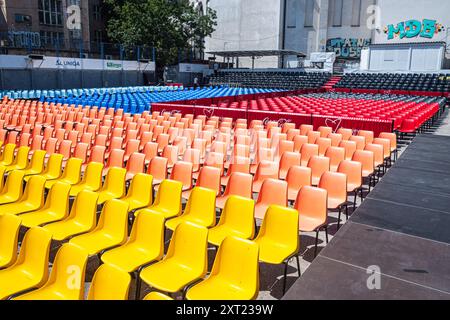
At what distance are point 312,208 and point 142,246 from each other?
2465 mm

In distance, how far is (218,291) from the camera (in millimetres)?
3621

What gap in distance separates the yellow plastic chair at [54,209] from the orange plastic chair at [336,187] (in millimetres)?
4006

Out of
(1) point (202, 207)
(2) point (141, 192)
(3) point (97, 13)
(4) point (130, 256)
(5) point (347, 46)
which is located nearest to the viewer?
(4) point (130, 256)

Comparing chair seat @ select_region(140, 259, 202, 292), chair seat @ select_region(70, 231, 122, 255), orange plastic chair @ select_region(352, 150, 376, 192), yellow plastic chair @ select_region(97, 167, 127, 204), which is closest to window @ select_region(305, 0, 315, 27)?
orange plastic chair @ select_region(352, 150, 376, 192)

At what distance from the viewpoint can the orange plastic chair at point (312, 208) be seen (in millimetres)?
5164

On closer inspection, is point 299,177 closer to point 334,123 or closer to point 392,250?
A: point 392,250

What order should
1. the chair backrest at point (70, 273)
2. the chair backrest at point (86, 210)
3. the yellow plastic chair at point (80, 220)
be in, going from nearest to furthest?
1. the chair backrest at point (70, 273)
2. the yellow plastic chair at point (80, 220)
3. the chair backrest at point (86, 210)

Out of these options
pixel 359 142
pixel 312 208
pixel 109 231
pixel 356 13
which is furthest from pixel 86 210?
pixel 356 13

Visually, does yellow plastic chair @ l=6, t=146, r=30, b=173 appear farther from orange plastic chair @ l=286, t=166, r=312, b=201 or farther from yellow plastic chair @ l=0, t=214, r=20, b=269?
orange plastic chair @ l=286, t=166, r=312, b=201

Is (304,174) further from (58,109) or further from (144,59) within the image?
(144,59)

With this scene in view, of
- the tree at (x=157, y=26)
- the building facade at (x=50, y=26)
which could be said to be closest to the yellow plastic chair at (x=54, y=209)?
the building facade at (x=50, y=26)

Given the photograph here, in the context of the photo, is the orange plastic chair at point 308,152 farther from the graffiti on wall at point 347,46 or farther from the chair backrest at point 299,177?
the graffiti on wall at point 347,46

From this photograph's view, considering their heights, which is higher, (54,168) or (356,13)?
(356,13)
